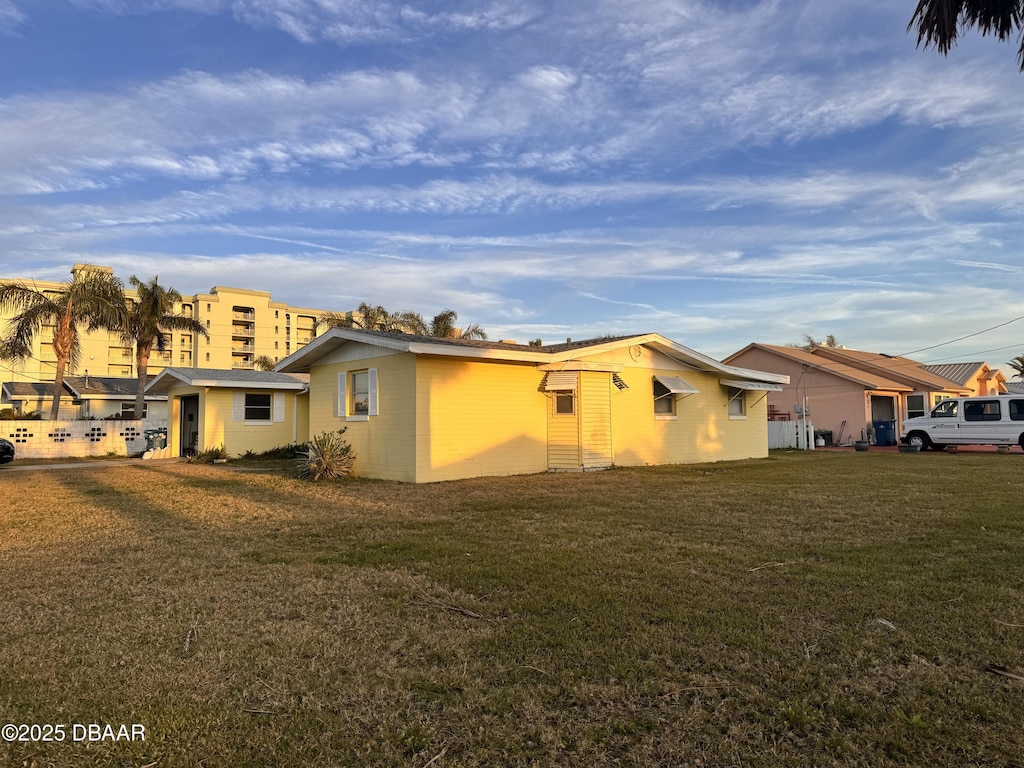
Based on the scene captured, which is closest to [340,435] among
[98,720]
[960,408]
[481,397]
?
[481,397]

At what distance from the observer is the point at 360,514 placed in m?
9.04

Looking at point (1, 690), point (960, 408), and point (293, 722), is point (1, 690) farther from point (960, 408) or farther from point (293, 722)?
point (960, 408)

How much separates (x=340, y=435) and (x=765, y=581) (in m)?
11.6

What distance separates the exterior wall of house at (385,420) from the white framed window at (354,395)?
0.06 metres

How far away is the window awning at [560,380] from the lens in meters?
14.9

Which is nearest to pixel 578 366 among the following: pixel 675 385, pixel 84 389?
pixel 675 385

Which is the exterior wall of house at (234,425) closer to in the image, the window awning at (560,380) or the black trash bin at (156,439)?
the black trash bin at (156,439)

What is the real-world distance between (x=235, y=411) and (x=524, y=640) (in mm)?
19400

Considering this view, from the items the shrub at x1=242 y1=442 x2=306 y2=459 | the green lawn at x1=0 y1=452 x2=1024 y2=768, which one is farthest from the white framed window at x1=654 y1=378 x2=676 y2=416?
the shrub at x1=242 y1=442 x2=306 y2=459

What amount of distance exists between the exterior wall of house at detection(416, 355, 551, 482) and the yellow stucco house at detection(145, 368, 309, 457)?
10114mm

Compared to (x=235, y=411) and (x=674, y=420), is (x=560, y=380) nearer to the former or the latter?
(x=674, y=420)

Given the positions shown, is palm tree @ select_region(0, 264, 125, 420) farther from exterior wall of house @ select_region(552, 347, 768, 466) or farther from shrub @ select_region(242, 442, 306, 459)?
exterior wall of house @ select_region(552, 347, 768, 466)

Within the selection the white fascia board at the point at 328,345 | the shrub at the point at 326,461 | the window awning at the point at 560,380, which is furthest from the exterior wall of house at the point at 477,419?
the shrub at the point at 326,461

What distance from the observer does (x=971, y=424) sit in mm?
20656
